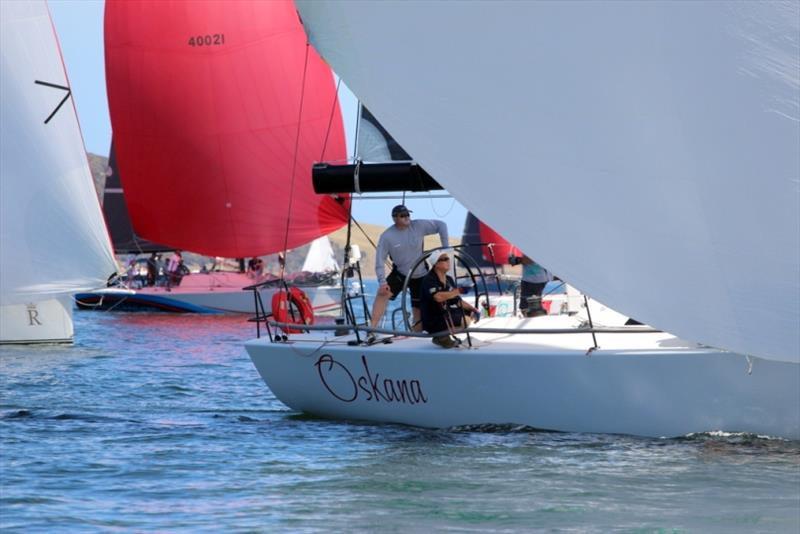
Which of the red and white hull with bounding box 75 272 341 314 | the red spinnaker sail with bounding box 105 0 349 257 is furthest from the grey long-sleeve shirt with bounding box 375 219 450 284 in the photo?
the red and white hull with bounding box 75 272 341 314

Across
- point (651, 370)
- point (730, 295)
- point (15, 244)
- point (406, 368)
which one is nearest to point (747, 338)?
point (730, 295)

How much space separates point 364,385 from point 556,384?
1615mm

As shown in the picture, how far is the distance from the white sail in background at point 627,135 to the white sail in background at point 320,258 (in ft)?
95.3

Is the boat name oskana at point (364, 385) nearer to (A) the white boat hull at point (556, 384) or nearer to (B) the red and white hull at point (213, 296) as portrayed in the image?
(A) the white boat hull at point (556, 384)

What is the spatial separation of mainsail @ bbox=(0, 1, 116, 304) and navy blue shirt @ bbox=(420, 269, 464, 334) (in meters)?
8.86

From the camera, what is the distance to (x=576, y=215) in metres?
8.45

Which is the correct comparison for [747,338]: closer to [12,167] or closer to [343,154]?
[12,167]

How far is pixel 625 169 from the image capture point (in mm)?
8375

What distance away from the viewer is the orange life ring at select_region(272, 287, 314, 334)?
11.2 metres

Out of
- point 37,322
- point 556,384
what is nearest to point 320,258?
point 37,322

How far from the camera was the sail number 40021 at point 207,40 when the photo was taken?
90.2 ft

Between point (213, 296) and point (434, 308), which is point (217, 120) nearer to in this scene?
point (213, 296)

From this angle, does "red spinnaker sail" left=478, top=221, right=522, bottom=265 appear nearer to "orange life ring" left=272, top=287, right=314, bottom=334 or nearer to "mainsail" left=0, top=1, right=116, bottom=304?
"orange life ring" left=272, top=287, right=314, bottom=334

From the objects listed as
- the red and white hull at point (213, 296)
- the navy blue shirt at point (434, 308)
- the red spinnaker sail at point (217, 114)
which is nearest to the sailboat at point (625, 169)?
the navy blue shirt at point (434, 308)
